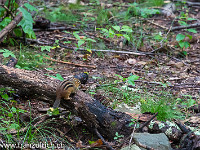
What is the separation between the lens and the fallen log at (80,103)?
307 centimetres

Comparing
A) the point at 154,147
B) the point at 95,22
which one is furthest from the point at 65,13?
the point at 154,147

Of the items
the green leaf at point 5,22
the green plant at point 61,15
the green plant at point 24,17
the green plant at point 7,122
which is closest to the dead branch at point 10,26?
the green plant at point 24,17

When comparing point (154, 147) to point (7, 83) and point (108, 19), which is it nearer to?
point (7, 83)

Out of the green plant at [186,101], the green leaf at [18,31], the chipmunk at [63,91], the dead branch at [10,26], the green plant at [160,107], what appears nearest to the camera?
the chipmunk at [63,91]

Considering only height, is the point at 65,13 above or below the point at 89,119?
above

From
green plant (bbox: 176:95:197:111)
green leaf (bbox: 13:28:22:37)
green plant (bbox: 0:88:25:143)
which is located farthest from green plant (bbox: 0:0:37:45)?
green plant (bbox: 176:95:197:111)

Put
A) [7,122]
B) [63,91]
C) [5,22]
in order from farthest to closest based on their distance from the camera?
1. [5,22]
2. [63,91]
3. [7,122]

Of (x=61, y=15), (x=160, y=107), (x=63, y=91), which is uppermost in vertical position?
(x=61, y=15)

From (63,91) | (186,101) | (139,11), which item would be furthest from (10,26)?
(139,11)

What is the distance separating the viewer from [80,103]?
3193 millimetres

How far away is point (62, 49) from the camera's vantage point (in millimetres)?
6027

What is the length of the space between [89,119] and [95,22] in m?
5.15

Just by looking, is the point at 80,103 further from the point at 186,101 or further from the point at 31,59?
the point at 31,59

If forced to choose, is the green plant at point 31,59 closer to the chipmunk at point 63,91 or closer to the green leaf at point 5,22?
the green leaf at point 5,22
